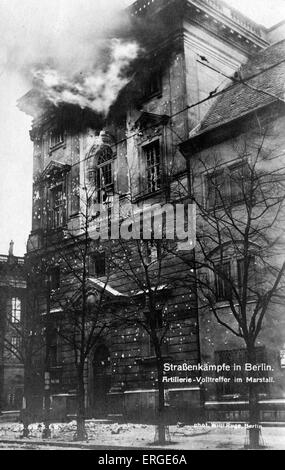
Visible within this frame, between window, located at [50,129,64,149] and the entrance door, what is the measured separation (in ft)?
33.7

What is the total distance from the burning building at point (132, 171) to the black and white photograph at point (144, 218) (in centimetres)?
7

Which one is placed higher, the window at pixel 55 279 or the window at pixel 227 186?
the window at pixel 227 186

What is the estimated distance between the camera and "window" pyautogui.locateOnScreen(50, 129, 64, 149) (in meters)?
27.4

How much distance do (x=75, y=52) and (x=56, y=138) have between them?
823 centimetres

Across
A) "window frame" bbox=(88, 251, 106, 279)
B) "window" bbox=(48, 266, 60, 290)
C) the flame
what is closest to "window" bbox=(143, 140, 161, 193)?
the flame

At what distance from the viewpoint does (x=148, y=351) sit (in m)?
21.9

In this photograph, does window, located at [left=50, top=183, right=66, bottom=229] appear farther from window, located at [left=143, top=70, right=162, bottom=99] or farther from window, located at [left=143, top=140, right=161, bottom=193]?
window, located at [left=143, top=70, right=162, bottom=99]

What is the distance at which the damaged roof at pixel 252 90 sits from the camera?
1952cm

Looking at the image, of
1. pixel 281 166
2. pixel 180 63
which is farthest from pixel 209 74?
pixel 281 166

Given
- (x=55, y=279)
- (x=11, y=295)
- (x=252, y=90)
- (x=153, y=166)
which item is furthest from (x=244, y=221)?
(x=55, y=279)

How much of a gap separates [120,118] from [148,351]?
10.1 meters

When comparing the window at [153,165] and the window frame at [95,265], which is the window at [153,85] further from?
the window frame at [95,265]

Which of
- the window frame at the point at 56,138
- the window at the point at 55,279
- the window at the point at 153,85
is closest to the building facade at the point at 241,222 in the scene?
the window at the point at 153,85
